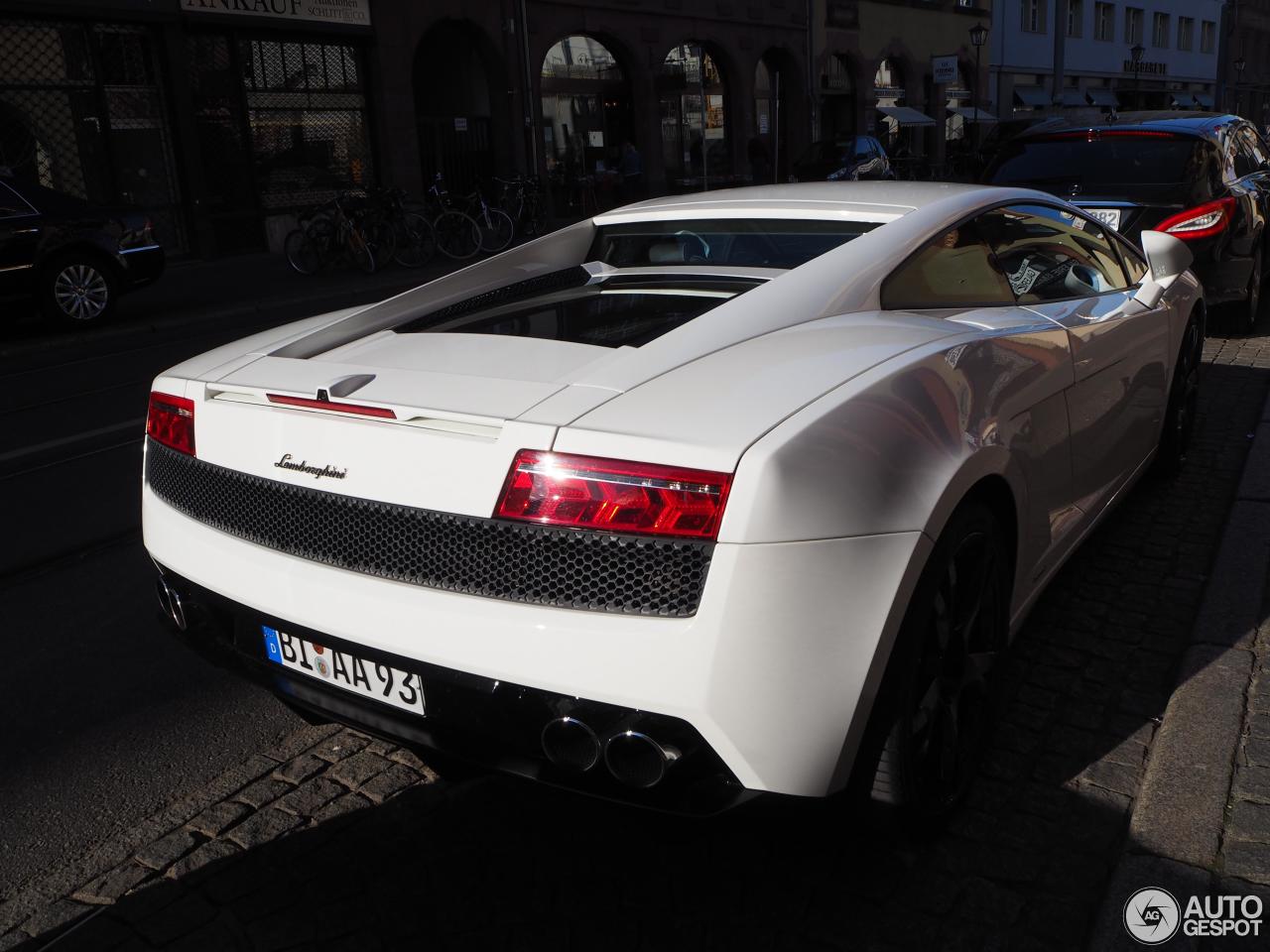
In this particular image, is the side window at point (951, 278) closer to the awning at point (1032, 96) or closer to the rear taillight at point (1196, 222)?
the rear taillight at point (1196, 222)

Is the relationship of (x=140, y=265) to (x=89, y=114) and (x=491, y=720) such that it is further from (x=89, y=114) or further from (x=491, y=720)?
(x=491, y=720)

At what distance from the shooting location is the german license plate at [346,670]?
2158 millimetres

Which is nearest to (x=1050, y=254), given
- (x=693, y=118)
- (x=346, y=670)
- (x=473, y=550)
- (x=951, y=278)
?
(x=951, y=278)

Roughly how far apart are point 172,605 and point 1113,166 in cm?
680

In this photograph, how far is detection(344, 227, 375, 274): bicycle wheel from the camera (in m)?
15.7

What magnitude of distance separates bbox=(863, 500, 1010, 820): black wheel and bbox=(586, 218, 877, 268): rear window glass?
0.95 metres

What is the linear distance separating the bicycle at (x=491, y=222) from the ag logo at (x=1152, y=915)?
16575 mm

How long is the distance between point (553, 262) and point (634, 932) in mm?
2120

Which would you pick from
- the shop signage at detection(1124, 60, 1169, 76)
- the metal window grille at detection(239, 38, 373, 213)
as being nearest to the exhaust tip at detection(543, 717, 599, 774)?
the metal window grille at detection(239, 38, 373, 213)

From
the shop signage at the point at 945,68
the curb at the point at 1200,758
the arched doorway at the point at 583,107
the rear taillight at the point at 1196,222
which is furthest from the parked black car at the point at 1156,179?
the shop signage at the point at 945,68

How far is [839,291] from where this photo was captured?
2664 mm

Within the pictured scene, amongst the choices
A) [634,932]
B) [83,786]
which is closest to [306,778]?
[83,786]

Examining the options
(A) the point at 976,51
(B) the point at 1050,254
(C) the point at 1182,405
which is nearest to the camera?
(B) the point at 1050,254

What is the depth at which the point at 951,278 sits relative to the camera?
2.99m
